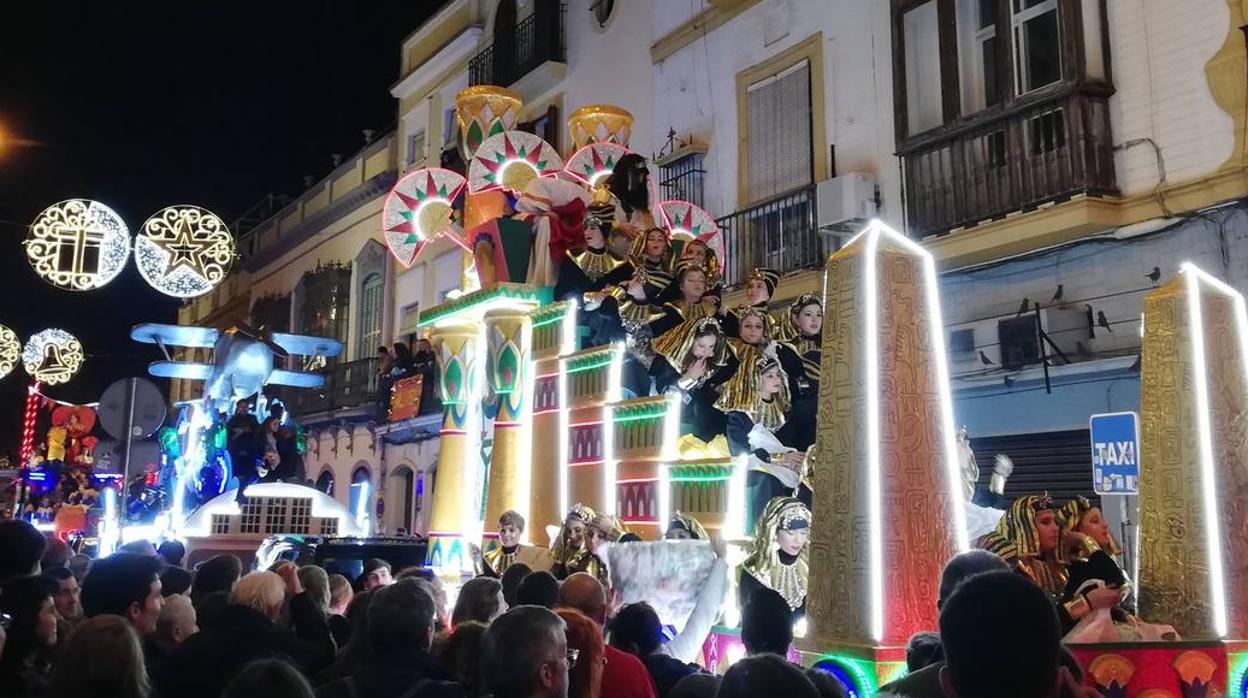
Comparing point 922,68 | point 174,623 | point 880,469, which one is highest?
point 922,68

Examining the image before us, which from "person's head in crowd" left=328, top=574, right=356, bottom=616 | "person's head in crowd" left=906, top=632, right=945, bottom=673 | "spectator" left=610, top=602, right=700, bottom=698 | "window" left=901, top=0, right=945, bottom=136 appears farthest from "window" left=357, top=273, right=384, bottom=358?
"person's head in crowd" left=906, top=632, right=945, bottom=673

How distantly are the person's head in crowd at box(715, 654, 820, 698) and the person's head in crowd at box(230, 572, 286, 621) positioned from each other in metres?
2.99

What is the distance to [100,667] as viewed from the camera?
321cm

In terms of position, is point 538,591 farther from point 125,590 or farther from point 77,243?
point 77,243

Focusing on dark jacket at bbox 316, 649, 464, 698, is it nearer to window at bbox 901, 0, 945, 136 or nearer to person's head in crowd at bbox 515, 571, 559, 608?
person's head in crowd at bbox 515, 571, 559, 608

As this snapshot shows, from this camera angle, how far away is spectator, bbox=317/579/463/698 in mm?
3812

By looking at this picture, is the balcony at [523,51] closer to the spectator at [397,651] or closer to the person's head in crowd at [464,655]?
the person's head in crowd at [464,655]

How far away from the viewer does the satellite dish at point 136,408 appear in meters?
9.42

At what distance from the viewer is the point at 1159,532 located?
6.36 meters

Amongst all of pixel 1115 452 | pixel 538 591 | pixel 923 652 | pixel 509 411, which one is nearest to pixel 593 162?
pixel 509 411

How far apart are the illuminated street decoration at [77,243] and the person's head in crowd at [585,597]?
9498 mm

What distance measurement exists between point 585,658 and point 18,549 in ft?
11.6

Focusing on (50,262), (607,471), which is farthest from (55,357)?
(607,471)

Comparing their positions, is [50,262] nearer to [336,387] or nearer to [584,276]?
[584,276]
